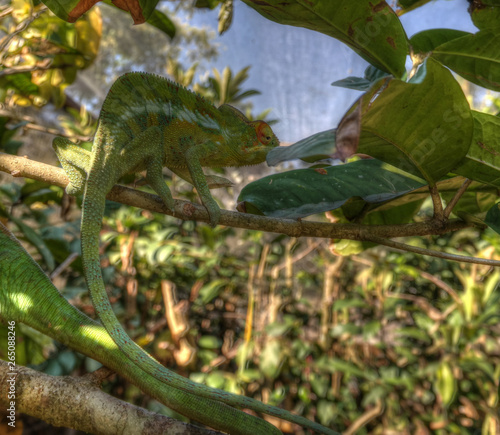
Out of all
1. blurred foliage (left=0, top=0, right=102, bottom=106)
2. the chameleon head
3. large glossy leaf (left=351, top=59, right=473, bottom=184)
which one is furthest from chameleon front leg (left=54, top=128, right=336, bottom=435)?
blurred foliage (left=0, top=0, right=102, bottom=106)

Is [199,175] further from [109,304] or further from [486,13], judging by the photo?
[486,13]

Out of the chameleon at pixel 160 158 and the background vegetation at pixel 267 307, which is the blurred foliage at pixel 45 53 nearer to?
the background vegetation at pixel 267 307

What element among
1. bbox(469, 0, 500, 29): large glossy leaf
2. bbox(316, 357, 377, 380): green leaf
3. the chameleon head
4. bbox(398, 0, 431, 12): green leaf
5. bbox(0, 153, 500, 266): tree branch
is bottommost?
bbox(316, 357, 377, 380): green leaf

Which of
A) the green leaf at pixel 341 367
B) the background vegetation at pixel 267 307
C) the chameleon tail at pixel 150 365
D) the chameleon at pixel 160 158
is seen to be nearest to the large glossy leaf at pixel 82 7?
the chameleon at pixel 160 158

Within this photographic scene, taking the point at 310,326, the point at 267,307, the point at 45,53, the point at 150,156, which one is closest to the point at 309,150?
the point at 150,156

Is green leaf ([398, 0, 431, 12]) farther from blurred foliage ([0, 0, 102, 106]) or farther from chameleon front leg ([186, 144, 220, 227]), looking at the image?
blurred foliage ([0, 0, 102, 106])

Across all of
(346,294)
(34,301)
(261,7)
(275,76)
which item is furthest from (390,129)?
(346,294)
